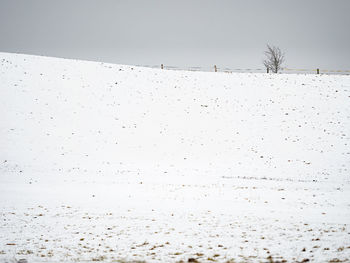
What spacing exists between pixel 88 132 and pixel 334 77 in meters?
25.1

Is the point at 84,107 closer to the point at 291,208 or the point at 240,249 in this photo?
the point at 291,208

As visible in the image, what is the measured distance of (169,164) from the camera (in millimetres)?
19609

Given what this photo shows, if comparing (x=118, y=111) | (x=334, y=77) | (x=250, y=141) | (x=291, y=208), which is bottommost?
(x=291, y=208)

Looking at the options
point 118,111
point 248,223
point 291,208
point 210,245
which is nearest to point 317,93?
point 118,111

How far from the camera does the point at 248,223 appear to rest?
953 cm

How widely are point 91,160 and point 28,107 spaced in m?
8.85

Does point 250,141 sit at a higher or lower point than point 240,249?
higher

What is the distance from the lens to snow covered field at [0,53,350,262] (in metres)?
7.96

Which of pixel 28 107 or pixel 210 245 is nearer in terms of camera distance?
pixel 210 245

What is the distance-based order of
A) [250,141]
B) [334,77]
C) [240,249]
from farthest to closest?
[334,77] < [250,141] < [240,249]

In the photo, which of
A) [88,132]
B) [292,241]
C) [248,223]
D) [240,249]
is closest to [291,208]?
[248,223]

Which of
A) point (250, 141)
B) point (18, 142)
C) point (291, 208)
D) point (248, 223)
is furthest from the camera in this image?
point (250, 141)

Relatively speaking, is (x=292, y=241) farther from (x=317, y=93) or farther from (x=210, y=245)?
(x=317, y=93)

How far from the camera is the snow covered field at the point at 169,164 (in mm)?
7957
